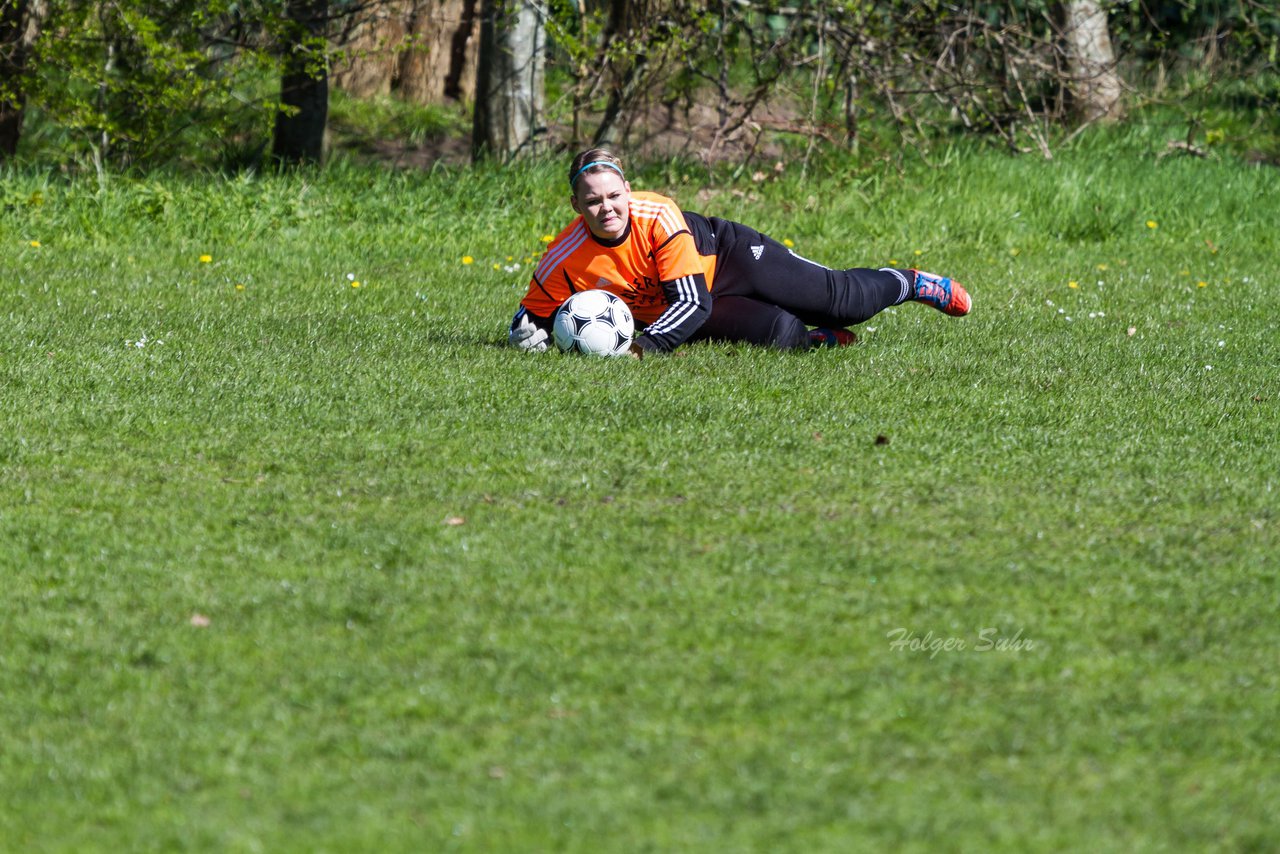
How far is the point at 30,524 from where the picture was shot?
4312 mm

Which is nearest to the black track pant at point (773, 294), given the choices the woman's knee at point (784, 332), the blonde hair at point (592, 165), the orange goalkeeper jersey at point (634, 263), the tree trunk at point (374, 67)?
the woman's knee at point (784, 332)

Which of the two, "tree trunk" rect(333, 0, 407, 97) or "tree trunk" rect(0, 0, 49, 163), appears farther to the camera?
"tree trunk" rect(333, 0, 407, 97)

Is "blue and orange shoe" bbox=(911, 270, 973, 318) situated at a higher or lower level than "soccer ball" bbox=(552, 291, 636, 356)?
higher

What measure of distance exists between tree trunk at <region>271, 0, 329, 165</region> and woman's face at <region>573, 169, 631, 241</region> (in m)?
5.84

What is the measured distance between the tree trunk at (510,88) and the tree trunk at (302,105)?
4.29ft

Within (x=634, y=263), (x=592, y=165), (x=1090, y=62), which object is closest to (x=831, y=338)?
(x=634, y=263)

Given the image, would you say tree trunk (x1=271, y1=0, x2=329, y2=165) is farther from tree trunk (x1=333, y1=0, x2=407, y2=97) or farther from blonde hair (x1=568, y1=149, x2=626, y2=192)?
blonde hair (x1=568, y1=149, x2=626, y2=192)

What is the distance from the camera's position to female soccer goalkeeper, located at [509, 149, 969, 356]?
6492mm

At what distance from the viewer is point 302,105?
12.6 meters

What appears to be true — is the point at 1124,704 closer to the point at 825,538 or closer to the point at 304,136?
the point at 825,538

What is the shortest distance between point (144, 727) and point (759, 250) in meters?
4.34

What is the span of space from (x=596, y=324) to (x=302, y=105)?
714 cm

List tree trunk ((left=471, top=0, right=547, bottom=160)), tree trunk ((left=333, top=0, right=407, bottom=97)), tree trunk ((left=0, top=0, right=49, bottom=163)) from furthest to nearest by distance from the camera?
tree trunk ((left=333, top=0, right=407, bottom=97)), tree trunk ((left=471, top=0, right=547, bottom=160)), tree trunk ((left=0, top=0, right=49, bottom=163))

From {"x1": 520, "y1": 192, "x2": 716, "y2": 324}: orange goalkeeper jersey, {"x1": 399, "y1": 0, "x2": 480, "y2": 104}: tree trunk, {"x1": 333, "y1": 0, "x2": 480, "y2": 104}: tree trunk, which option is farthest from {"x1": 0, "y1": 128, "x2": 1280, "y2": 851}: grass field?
{"x1": 399, "y1": 0, "x2": 480, "y2": 104}: tree trunk
